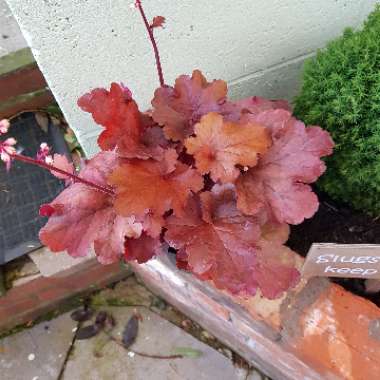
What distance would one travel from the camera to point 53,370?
190 cm

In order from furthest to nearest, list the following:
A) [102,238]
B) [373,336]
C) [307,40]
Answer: [307,40], [373,336], [102,238]

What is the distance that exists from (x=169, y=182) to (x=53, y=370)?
1.36 meters

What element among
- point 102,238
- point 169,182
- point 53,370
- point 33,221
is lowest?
point 53,370

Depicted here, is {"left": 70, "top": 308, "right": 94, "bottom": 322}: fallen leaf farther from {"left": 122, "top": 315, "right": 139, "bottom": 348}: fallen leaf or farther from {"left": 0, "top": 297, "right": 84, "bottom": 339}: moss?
{"left": 122, "top": 315, "right": 139, "bottom": 348}: fallen leaf

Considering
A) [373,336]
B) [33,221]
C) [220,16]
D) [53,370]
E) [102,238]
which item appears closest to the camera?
[102,238]

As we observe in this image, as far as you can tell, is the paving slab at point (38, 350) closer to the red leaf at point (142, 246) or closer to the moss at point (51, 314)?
the moss at point (51, 314)

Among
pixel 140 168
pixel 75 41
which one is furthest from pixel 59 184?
pixel 140 168

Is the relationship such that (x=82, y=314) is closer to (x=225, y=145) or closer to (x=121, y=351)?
(x=121, y=351)

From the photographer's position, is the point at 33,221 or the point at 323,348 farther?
the point at 33,221

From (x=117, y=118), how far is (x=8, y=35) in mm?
1175

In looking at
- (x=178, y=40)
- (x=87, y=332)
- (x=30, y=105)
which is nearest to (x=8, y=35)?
(x=30, y=105)

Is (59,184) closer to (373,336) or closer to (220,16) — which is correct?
(220,16)

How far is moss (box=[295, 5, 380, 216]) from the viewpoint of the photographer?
116 centimetres

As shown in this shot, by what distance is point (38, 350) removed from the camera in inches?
76.4
